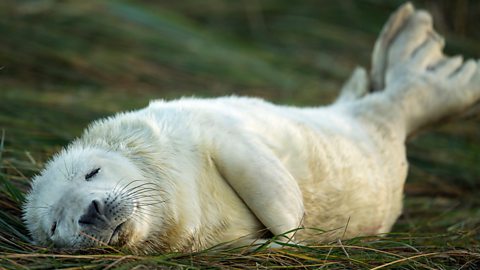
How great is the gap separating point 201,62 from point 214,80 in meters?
0.29

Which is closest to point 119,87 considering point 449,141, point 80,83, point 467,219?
point 80,83

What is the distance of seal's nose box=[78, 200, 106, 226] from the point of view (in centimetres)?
307

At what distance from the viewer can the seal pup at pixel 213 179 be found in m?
3.27

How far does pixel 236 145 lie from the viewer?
3.77 m

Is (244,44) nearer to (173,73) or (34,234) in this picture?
(173,73)

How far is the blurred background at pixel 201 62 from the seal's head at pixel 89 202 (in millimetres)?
511

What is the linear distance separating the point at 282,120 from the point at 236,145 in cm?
58

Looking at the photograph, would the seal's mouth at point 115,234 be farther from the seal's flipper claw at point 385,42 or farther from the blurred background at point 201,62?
the seal's flipper claw at point 385,42

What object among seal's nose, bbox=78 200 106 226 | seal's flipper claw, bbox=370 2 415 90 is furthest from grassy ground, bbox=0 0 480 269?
seal's flipper claw, bbox=370 2 415 90

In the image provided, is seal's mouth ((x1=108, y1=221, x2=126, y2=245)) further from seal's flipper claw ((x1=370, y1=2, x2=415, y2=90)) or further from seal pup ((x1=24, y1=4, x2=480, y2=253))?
seal's flipper claw ((x1=370, y1=2, x2=415, y2=90))

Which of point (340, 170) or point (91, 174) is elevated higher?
point (91, 174)

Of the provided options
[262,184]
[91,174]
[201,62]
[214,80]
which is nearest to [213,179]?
[262,184]

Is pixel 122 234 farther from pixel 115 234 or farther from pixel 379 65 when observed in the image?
pixel 379 65

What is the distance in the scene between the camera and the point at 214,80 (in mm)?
7398
